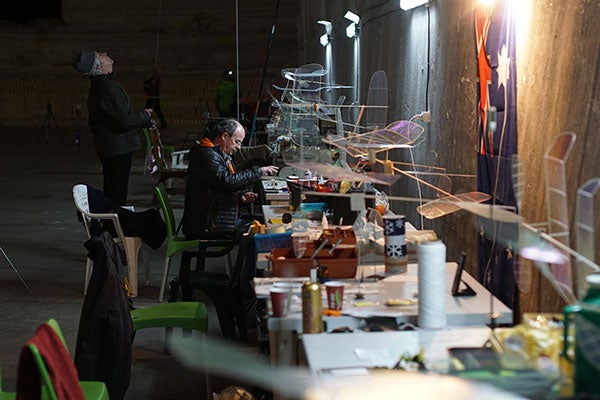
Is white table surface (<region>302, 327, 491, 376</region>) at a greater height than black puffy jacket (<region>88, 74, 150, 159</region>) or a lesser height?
lesser

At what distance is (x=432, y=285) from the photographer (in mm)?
3008

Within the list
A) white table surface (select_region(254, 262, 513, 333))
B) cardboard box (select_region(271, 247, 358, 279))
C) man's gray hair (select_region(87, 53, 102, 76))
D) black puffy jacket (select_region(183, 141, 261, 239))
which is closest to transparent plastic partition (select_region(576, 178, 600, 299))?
white table surface (select_region(254, 262, 513, 333))

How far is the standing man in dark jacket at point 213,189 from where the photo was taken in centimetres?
609

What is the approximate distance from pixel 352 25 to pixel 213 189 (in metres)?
4.83

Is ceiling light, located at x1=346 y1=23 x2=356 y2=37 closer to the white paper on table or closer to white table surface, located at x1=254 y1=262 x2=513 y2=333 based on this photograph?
white table surface, located at x1=254 y1=262 x2=513 y2=333

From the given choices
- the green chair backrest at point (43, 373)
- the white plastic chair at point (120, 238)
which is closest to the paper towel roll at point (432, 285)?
the green chair backrest at point (43, 373)

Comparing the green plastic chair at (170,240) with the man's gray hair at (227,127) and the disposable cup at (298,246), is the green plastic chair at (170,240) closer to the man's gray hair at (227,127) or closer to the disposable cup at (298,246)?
the man's gray hair at (227,127)

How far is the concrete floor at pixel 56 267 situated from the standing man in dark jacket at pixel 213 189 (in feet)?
1.87

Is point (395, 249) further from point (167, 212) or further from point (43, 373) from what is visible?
point (167, 212)

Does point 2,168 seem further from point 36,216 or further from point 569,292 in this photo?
point 569,292

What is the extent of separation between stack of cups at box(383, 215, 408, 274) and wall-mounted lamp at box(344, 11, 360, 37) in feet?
21.3

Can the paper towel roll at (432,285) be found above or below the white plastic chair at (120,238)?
above

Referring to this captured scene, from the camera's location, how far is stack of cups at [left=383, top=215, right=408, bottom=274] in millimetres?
3801

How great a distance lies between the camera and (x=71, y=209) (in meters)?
10.4
